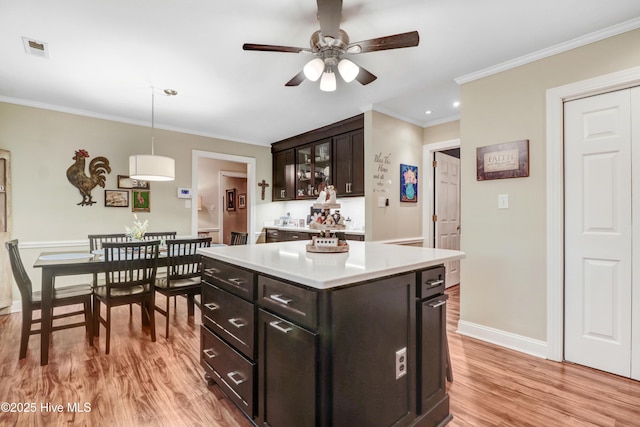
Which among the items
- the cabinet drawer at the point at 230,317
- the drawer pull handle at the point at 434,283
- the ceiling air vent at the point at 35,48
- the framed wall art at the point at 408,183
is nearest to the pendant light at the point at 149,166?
the ceiling air vent at the point at 35,48

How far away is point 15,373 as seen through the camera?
2.16 m

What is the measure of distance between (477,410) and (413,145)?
3.36m

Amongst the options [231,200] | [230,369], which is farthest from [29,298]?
[231,200]

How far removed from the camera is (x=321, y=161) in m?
4.72

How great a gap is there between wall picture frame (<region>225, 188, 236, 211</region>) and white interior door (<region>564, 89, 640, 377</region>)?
20.7 ft

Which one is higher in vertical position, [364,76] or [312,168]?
[364,76]

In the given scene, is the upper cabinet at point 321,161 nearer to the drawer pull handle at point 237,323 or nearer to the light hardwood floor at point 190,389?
the drawer pull handle at point 237,323

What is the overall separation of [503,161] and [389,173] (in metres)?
1.47

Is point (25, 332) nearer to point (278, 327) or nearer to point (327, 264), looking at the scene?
point (278, 327)

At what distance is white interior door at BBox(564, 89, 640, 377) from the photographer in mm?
2133

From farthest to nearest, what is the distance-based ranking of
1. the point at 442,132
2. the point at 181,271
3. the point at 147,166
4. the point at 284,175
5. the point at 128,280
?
the point at 284,175, the point at 442,132, the point at 147,166, the point at 181,271, the point at 128,280

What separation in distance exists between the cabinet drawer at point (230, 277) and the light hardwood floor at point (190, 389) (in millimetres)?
728

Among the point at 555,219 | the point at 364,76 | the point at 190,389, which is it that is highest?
the point at 364,76

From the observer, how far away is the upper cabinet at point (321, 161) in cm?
412
